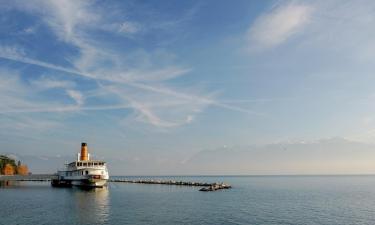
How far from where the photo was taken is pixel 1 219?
56.0 meters

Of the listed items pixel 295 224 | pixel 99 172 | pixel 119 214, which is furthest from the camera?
pixel 99 172

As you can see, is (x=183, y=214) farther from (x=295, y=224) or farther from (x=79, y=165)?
(x=79, y=165)

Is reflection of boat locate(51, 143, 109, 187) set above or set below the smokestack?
below

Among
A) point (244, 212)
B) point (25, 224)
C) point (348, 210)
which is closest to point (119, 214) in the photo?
point (25, 224)

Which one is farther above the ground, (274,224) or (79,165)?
(79,165)

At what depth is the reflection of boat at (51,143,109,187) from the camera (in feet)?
381

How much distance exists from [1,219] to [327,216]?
174ft

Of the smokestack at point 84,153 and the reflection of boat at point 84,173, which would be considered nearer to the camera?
the reflection of boat at point 84,173

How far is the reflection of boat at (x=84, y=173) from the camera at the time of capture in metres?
116

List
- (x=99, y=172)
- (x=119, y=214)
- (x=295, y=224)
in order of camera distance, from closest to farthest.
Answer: (x=295, y=224)
(x=119, y=214)
(x=99, y=172)

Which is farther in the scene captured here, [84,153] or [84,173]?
[84,153]

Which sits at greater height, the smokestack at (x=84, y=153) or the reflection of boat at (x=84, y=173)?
the smokestack at (x=84, y=153)

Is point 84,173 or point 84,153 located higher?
point 84,153

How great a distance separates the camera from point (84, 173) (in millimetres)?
120500
